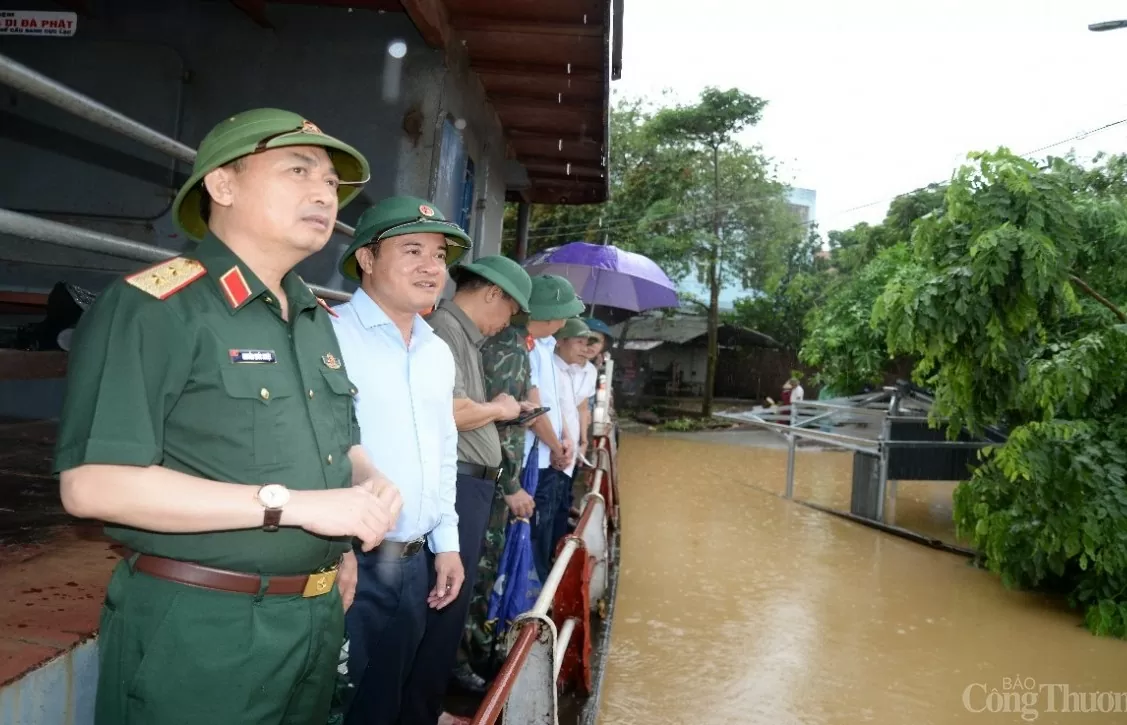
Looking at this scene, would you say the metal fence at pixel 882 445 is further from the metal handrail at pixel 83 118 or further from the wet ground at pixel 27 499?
the metal handrail at pixel 83 118

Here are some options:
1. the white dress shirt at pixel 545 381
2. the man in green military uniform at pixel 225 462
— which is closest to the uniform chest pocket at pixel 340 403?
the man in green military uniform at pixel 225 462

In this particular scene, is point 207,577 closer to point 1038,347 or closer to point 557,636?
point 557,636

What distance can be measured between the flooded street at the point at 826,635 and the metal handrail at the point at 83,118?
12.0 feet

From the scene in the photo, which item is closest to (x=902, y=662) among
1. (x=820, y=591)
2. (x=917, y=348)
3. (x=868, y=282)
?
(x=820, y=591)

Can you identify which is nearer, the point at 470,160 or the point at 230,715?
the point at 230,715

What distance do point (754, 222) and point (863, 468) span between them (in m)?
16.6

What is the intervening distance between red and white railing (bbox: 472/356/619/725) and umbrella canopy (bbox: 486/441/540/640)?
136 mm

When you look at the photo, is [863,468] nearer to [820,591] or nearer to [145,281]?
[820,591]

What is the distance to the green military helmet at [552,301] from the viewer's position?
15.2ft

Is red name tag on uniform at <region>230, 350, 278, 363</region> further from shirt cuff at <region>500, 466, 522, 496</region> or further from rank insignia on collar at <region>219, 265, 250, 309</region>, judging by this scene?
shirt cuff at <region>500, 466, 522, 496</region>

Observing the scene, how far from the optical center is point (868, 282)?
16.9m

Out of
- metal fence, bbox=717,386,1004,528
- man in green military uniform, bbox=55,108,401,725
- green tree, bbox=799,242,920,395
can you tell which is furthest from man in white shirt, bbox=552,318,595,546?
green tree, bbox=799,242,920,395

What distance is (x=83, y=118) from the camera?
2.34 meters

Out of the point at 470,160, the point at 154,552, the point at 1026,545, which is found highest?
the point at 470,160
